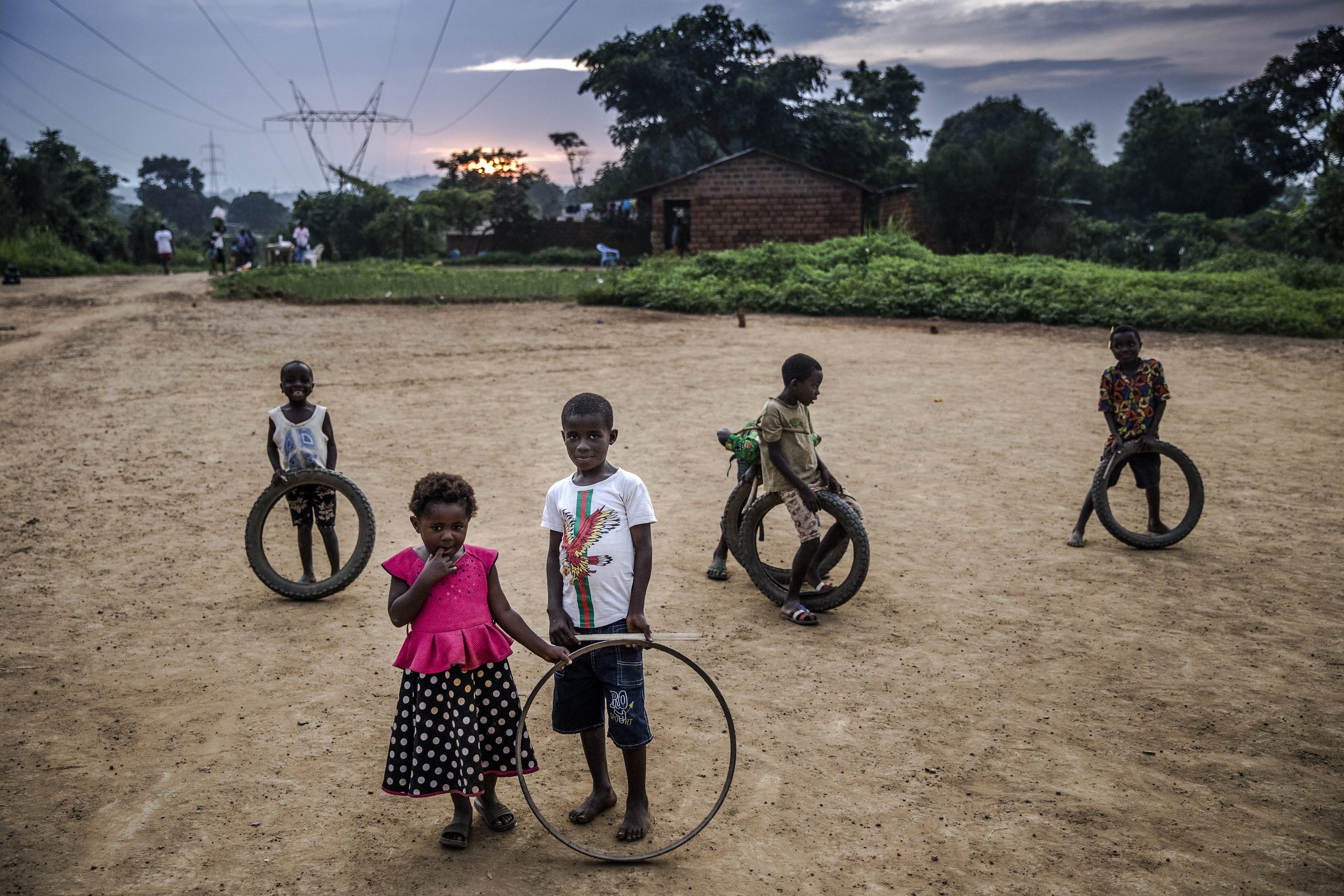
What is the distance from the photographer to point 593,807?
3.63 meters

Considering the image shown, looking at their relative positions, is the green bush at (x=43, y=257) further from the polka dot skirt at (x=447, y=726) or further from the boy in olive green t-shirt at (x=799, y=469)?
the polka dot skirt at (x=447, y=726)

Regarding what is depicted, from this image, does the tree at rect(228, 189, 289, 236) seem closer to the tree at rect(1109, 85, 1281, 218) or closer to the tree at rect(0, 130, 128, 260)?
the tree at rect(0, 130, 128, 260)

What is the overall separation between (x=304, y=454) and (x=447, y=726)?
3.23 metres

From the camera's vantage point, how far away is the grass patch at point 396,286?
2102 cm

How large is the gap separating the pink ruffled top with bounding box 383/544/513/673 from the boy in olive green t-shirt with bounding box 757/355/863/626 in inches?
94.4

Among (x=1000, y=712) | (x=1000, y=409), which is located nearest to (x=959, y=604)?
(x=1000, y=712)

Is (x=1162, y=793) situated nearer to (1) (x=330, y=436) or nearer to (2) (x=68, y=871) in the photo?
(2) (x=68, y=871)

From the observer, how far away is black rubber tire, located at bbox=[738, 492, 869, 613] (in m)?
5.62

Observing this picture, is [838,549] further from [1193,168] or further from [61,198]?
[1193,168]

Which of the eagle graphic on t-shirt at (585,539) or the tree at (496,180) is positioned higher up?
the tree at (496,180)

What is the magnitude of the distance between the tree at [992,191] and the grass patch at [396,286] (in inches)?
447

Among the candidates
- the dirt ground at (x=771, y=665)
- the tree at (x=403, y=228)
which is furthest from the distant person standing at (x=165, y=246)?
the dirt ground at (x=771, y=665)

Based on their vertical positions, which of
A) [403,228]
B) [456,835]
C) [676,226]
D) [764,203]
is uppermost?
[764,203]

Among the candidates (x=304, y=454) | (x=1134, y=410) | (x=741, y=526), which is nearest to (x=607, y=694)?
(x=741, y=526)
